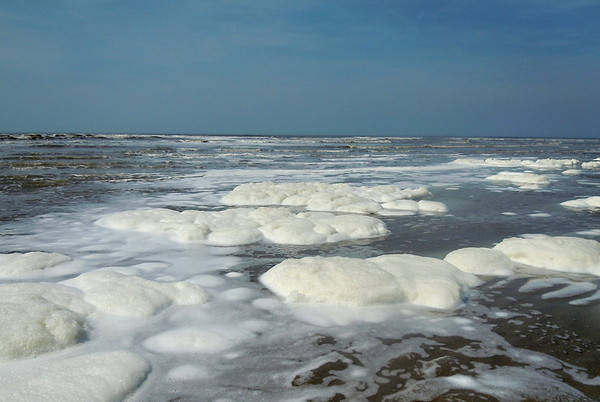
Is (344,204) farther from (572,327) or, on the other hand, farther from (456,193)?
(572,327)

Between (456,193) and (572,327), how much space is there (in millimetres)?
8416

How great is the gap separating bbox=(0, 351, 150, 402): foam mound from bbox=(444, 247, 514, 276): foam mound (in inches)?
140

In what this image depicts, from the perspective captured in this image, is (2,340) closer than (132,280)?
Yes

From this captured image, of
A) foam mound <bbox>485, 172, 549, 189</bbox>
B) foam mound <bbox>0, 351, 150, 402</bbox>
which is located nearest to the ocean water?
foam mound <bbox>0, 351, 150, 402</bbox>

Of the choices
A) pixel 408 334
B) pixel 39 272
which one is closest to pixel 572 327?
pixel 408 334

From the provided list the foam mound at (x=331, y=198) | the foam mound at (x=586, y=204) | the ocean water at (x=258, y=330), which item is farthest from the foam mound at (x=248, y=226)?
the foam mound at (x=586, y=204)

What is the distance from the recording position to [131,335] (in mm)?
3402

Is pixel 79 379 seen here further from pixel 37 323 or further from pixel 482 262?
pixel 482 262

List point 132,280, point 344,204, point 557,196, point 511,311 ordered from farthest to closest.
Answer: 1. point 557,196
2. point 344,204
3. point 132,280
4. point 511,311

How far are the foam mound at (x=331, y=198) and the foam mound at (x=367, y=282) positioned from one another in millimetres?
4221

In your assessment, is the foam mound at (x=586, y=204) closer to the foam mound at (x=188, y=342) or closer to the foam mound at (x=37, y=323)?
the foam mound at (x=188, y=342)

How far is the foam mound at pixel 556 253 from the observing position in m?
5.16

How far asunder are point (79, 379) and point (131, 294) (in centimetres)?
136

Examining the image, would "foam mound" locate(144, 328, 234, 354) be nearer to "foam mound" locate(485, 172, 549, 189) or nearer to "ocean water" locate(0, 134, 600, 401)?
"ocean water" locate(0, 134, 600, 401)
